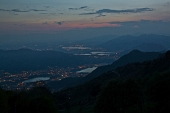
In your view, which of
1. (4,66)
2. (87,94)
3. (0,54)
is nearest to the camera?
(87,94)

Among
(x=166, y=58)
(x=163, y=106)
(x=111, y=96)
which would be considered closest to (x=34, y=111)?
(x=111, y=96)

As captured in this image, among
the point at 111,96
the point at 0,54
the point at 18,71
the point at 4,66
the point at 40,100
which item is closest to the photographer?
the point at 111,96

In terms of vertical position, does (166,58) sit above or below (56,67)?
above

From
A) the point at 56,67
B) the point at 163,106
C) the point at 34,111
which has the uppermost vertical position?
the point at 163,106

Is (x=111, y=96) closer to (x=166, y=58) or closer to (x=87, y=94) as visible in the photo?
(x=87, y=94)

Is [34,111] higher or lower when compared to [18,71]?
higher

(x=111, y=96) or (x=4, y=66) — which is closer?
(x=111, y=96)

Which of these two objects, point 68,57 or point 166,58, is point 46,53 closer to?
point 68,57

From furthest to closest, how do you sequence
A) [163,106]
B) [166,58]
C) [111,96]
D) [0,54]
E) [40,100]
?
1. [0,54]
2. [166,58]
3. [40,100]
4. [111,96]
5. [163,106]

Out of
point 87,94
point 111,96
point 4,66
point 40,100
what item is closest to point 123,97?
point 111,96
